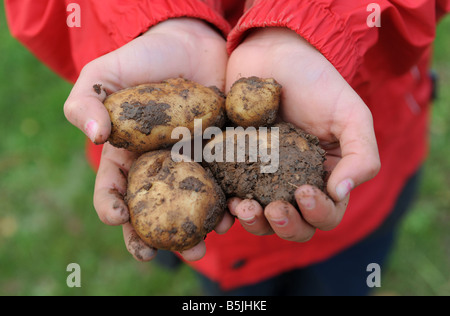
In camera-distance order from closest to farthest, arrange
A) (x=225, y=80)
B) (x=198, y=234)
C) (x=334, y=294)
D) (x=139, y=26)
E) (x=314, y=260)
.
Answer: (x=198, y=234) → (x=139, y=26) → (x=225, y=80) → (x=314, y=260) → (x=334, y=294)

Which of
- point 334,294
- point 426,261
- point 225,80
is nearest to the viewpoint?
point 225,80

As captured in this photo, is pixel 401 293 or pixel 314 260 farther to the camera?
pixel 401 293

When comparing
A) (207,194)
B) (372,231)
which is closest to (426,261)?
(372,231)

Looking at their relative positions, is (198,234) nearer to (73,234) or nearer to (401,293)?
(73,234)

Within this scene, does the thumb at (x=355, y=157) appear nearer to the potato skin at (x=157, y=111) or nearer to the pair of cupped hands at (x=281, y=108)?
the pair of cupped hands at (x=281, y=108)

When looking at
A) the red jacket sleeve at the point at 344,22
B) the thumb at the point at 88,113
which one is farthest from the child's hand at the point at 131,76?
the red jacket sleeve at the point at 344,22

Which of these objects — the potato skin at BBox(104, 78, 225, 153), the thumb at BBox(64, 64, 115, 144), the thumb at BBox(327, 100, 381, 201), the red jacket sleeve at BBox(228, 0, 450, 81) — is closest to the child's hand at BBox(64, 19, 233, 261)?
the thumb at BBox(64, 64, 115, 144)

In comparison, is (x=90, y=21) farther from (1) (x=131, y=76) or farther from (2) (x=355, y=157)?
(2) (x=355, y=157)

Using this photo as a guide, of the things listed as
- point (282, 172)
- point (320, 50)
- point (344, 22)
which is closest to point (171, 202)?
point (282, 172)
